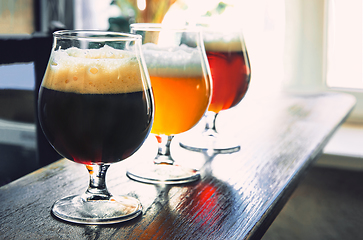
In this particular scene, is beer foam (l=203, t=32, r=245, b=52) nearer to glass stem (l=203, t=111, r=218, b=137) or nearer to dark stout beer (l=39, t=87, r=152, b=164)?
glass stem (l=203, t=111, r=218, b=137)

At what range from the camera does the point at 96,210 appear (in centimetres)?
48

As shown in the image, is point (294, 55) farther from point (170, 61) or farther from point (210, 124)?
point (170, 61)

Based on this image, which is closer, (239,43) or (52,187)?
(52,187)

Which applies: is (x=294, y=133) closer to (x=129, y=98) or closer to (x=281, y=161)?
(x=281, y=161)

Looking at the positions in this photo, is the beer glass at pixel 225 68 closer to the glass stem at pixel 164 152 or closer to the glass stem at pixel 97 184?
the glass stem at pixel 164 152

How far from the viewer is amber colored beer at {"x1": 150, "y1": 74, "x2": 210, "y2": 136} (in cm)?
61

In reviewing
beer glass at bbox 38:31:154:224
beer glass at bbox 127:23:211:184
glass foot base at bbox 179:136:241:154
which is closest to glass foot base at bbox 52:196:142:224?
beer glass at bbox 38:31:154:224

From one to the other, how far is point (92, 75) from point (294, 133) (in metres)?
0.61

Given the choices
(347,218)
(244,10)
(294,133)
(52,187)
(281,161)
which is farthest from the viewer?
(244,10)

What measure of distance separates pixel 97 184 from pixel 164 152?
0.18m

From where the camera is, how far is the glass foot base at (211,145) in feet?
2.62

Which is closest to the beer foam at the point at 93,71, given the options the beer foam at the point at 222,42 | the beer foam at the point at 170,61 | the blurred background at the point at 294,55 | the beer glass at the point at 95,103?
the beer glass at the point at 95,103

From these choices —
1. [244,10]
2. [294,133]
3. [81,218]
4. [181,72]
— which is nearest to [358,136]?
[244,10]

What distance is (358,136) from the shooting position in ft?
8.13
